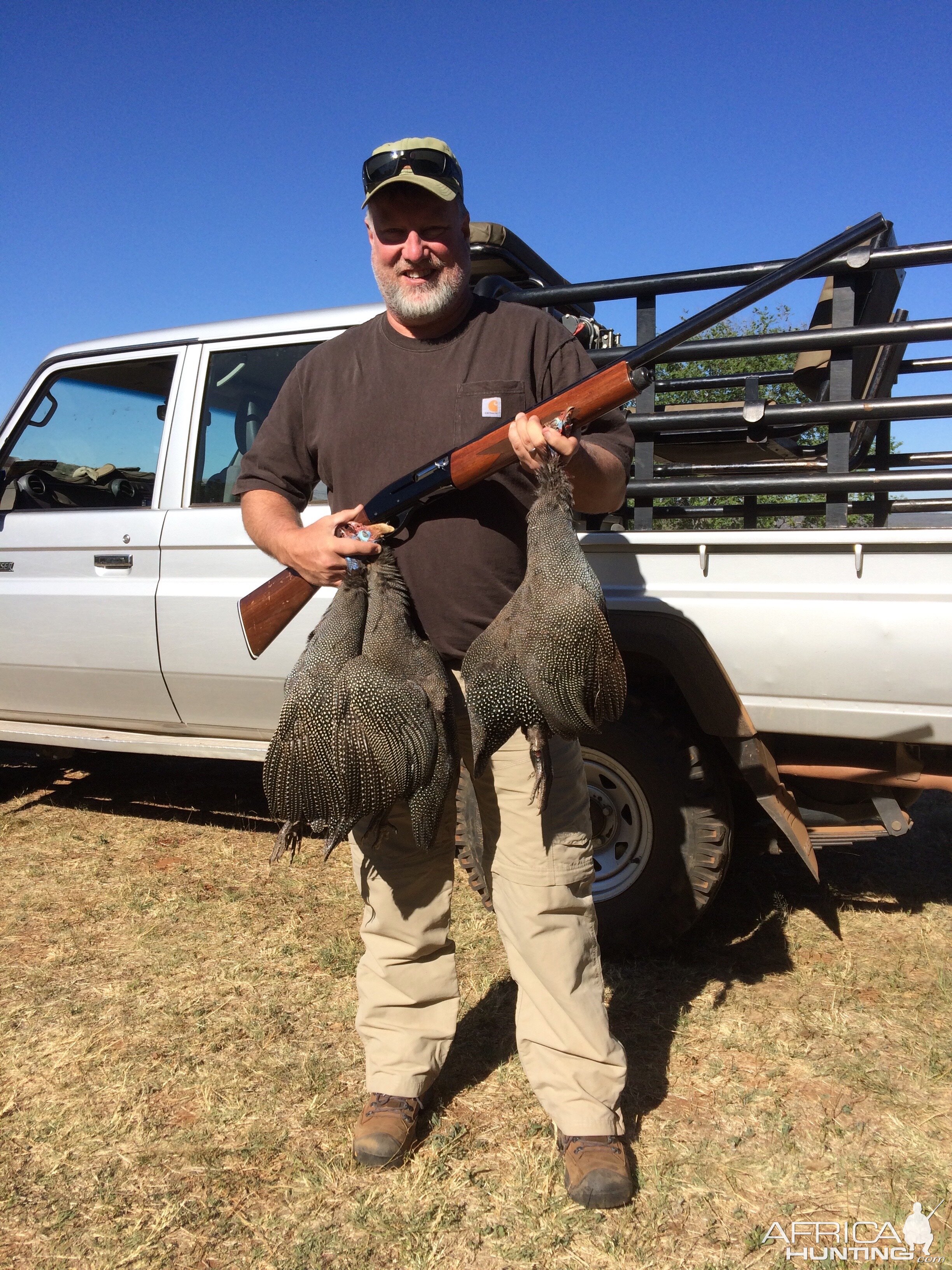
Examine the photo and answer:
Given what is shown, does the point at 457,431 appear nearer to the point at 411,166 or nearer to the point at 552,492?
the point at 552,492

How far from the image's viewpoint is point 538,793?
2199 millimetres

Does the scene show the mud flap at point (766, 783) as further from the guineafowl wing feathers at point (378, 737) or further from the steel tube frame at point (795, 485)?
the guineafowl wing feathers at point (378, 737)

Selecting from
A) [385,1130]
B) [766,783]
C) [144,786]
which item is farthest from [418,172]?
[144,786]

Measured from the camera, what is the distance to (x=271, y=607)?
98.9 inches

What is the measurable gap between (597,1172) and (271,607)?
1.59 m

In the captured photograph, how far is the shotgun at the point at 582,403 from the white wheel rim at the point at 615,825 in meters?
1.35

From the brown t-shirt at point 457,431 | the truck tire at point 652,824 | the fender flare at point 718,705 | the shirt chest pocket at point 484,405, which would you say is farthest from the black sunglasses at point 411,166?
the truck tire at point 652,824

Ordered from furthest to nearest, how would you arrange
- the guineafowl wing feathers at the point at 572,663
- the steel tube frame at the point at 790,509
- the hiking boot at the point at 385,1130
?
the steel tube frame at the point at 790,509 → the hiking boot at the point at 385,1130 → the guineafowl wing feathers at the point at 572,663

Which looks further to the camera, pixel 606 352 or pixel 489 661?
pixel 606 352

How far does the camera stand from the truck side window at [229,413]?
4016 millimetres

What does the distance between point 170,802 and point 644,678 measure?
3092mm

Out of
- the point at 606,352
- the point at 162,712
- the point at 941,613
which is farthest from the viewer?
the point at 162,712

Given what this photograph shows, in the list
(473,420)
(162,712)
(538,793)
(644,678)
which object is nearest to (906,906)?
(644,678)

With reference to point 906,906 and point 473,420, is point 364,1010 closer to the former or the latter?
point 473,420
